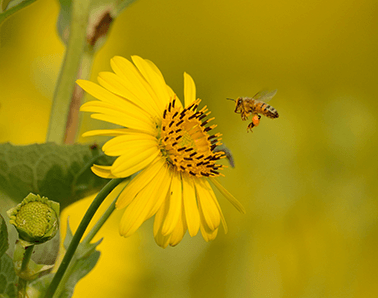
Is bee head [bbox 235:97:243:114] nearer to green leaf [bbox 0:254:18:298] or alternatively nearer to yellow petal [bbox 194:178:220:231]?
yellow petal [bbox 194:178:220:231]

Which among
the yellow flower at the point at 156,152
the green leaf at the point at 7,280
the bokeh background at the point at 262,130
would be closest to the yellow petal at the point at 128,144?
the yellow flower at the point at 156,152

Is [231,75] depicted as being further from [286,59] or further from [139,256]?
[139,256]

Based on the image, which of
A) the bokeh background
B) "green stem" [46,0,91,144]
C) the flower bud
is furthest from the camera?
the bokeh background

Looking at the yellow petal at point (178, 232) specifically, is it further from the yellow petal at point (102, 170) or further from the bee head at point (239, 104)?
the bee head at point (239, 104)

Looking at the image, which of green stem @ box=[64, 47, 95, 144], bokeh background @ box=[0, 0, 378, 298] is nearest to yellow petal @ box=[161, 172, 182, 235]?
green stem @ box=[64, 47, 95, 144]

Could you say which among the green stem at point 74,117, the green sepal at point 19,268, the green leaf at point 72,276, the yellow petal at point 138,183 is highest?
the green stem at point 74,117

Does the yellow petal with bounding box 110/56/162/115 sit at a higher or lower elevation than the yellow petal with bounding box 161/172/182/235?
higher

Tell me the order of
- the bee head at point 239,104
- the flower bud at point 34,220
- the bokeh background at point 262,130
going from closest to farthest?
the flower bud at point 34,220 → the bee head at point 239,104 → the bokeh background at point 262,130

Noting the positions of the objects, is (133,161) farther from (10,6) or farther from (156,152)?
(10,6)
